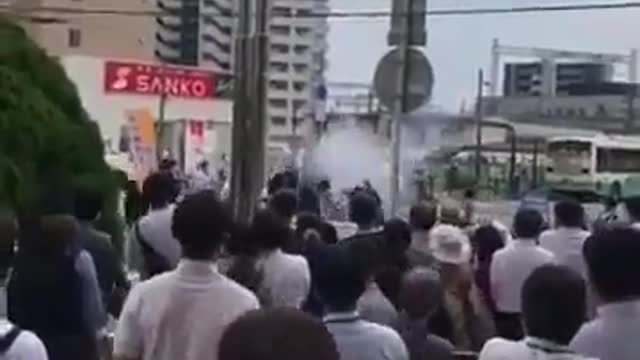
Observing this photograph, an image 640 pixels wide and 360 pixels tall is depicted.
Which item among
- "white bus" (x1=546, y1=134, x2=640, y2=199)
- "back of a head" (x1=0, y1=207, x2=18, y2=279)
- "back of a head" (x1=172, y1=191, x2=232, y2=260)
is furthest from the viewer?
"white bus" (x1=546, y1=134, x2=640, y2=199)

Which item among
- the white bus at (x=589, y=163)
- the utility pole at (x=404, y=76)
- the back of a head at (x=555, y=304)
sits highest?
the utility pole at (x=404, y=76)

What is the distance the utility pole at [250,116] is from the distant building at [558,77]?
328ft

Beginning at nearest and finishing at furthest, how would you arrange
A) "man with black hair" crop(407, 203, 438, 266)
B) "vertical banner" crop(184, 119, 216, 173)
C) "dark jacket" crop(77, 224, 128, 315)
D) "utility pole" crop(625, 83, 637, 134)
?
"dark jacket" crop(77, 224, 128, 315) → "man with black hair" crop(407, 203, 438, 266) → "vertical banner" crop(184, 119, 216, 173) → "utility pole" crop(625, 83, 637, 134)

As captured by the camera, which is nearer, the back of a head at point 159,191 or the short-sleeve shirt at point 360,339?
the short-sleeve shirt at point 360,339

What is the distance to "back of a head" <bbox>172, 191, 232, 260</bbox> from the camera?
6.59 m

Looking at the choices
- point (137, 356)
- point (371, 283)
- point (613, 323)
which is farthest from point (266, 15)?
point (613, 323)

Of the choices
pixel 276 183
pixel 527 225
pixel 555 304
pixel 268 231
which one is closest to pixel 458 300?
pixel 268 231

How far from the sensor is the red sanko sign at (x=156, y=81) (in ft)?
194

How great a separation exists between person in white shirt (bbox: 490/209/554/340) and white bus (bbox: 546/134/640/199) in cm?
4305

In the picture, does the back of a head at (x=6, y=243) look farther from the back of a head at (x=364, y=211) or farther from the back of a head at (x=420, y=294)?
the back of a head at (x=364, y=211)

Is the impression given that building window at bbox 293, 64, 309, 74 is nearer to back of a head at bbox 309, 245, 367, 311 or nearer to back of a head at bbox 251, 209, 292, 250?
back of a head at bbox 251, 209, 292, 250

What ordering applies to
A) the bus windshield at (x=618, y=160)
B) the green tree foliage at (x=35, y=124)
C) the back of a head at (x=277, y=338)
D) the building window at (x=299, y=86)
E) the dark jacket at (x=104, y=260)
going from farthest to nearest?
1. the building window at (x=299, y=86)
2. the bus windshield at (x=618, y=160)
3. the green tree foliage at (x=35, y=124)
4. the dark jacket at (x=104, y=260)
5. the back of a head at (x=277, y=338)

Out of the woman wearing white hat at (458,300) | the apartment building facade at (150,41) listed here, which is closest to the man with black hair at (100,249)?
the woman wearing white hat at (458,300)

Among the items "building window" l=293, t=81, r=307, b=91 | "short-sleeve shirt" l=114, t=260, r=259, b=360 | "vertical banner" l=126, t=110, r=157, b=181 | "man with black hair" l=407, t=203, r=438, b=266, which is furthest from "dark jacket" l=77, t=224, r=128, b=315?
"building window" l=293, t=81, r=307, b=91
